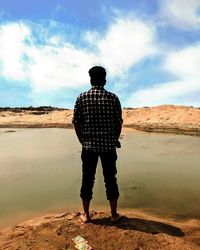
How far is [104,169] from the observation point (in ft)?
16.5

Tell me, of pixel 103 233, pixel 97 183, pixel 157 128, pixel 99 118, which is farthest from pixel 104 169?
pixel 157 128

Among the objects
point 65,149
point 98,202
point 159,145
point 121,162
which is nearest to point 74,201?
point 98,202

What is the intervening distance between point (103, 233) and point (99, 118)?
4.38 feet

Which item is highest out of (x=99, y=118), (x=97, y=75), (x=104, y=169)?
(x=97, y=75)

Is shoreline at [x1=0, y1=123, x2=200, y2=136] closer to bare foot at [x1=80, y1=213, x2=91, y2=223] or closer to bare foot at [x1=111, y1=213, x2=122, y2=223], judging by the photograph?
bare foot at [x1=111, y1=213, x2=122, y2=223]

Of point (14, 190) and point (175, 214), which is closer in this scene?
point (175, 214)

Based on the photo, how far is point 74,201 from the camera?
646cm

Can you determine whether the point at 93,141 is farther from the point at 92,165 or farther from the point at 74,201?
the point at 74,201

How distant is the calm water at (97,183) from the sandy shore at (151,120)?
9.87 meters

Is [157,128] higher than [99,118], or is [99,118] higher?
[99,118]

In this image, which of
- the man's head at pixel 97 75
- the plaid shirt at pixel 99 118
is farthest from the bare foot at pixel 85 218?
the man's head at pixel 97 75

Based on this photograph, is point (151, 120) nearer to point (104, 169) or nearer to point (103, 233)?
point (104, 169)

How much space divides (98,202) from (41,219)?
1.34 metres

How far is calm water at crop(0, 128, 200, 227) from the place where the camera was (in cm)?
616
